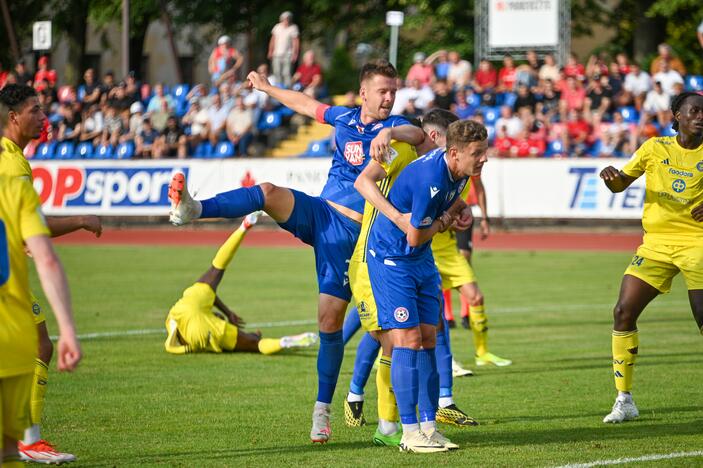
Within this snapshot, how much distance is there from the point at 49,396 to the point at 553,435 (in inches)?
168

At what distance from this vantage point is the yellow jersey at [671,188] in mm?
8086

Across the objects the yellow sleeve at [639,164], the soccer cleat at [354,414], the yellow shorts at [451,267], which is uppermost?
the yellow sleeve at [639,164]

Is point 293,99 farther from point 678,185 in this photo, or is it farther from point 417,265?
point 678,185

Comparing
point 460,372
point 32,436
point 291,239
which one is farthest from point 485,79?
point 32,436

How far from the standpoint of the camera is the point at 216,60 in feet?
106

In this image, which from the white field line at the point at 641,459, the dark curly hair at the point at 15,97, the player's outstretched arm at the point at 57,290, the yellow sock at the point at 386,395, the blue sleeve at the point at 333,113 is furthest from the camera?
the blue sleeve at the point at 333,113

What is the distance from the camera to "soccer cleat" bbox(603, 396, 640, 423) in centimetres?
796

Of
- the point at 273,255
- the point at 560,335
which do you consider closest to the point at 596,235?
the point at 273,255

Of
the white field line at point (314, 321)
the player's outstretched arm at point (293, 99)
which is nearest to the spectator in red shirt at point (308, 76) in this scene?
the white field line at point (314, 321)

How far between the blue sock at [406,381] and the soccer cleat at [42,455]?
2066 millimetres

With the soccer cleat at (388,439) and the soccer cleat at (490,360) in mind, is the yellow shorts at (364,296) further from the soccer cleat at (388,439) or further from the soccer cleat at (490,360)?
the soccer cleat at (490,360)

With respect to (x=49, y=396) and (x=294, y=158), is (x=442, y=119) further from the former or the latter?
(x=294, y=158)

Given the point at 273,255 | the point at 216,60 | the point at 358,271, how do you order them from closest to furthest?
1. the point at 358,271
2. the point at 273,255
3. the point at 216,60

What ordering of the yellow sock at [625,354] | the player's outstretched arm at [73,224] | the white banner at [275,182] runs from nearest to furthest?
the player's outstretched arm at [73,224]
the yellow sock at [625,354]
the white banner at [275,182]
